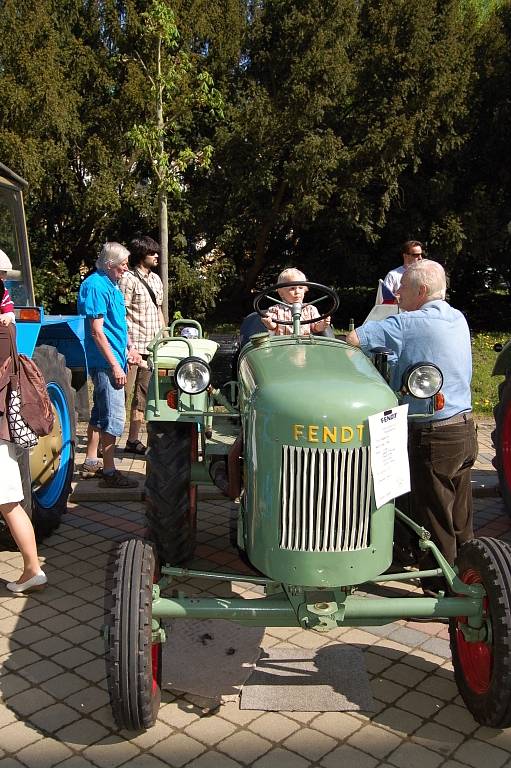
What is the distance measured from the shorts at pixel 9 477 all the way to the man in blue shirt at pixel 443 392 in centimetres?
169

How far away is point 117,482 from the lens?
17.1ft

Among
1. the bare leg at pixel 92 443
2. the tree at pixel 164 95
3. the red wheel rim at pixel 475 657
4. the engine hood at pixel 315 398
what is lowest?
the red wheel rim at pixel 475 657

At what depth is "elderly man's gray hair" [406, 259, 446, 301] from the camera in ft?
11.2

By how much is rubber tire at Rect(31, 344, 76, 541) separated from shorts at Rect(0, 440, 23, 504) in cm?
74

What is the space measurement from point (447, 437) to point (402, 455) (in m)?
0.85

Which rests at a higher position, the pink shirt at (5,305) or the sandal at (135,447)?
the pink shirt at (5,305)

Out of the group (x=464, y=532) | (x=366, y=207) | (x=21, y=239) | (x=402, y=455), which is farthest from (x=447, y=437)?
(x=366, y=207)

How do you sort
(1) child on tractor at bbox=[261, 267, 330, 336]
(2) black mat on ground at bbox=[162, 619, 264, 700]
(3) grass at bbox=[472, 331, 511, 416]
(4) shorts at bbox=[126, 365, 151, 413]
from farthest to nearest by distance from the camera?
(3) grass at bbox=[472, 331, 511, 416]
(4) shorts at bbox=[126, 365, 151, 413]
(1) child on tractor at bbox=[261, 267, 330, 336]
(2) black mat on ground at bbox=[162, 619, 264, 700]

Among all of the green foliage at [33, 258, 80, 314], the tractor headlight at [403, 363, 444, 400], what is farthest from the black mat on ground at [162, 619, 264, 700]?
the green foliage at [33, 258, 80, 314]

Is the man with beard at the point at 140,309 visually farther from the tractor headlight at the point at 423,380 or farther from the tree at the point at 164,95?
the tree at the point at 164,95

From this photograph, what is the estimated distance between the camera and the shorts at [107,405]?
5.12m

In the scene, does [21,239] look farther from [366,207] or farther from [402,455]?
[366,207]

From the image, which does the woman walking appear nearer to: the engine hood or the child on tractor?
the engine hood

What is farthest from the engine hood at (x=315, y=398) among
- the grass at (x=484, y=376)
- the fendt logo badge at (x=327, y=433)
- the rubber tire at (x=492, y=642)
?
the grass at (x=484, y=376)
